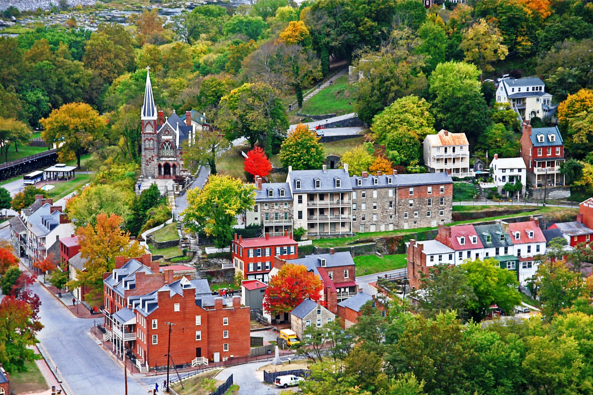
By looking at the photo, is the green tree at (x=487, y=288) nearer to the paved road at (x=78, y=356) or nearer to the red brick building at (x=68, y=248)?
the paved road at (x=78, y=356)

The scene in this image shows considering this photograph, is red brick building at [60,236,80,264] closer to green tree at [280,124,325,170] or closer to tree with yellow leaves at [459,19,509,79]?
green tree at [280,124,325,170]

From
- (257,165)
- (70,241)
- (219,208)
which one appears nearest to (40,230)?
(70,241)

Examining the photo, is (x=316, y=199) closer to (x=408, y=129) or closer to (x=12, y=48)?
(x=408, y=129)

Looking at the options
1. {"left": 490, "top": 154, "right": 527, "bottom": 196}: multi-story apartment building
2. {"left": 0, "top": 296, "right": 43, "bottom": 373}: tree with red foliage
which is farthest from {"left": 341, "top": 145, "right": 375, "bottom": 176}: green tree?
{"left": 0, "top": 296, "right": 43, "bottom": 373}: tree with red foliage

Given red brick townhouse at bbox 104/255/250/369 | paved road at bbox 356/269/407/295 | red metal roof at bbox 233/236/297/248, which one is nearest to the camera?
red brick townhouse at bbox 104/255/250/369

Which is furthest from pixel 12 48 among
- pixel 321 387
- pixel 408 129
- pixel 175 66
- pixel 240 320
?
pixel 321 387
